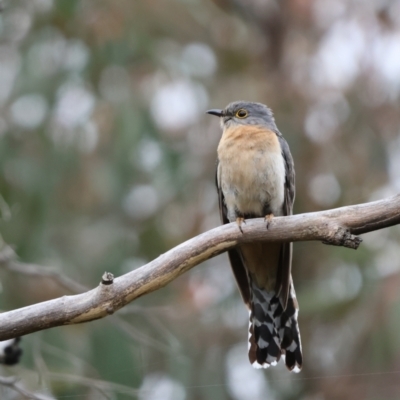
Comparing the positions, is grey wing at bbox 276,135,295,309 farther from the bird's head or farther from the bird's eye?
the bird's eye

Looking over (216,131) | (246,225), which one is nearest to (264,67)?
(216,131)

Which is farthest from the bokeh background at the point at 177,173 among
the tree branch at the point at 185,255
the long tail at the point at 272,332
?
the tree branch at the point at 185,255

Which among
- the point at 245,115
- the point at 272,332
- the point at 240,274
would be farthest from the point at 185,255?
the point at 245,115

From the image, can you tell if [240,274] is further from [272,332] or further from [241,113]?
[241,113]

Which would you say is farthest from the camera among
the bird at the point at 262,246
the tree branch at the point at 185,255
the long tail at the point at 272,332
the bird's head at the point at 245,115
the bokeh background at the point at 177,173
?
the bokeh background at the point at 177,173

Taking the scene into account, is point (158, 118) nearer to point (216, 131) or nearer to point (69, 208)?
point (216, 131)

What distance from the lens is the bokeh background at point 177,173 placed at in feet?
24.5

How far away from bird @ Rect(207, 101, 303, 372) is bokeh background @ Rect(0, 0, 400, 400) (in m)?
2.05

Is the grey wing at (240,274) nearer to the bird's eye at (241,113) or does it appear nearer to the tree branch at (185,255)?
the tree branch at (185,255)

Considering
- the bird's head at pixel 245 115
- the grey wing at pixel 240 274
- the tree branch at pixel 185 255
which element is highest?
the bird's head at pixel 245 115

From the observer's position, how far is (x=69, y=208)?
841 centimetres

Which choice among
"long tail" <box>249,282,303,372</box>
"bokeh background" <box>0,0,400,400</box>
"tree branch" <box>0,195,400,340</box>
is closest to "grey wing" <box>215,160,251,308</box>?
"long tail" <box>249,282,303,372</box>

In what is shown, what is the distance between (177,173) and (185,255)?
13.7 feet

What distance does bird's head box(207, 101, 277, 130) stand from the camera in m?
5.46
